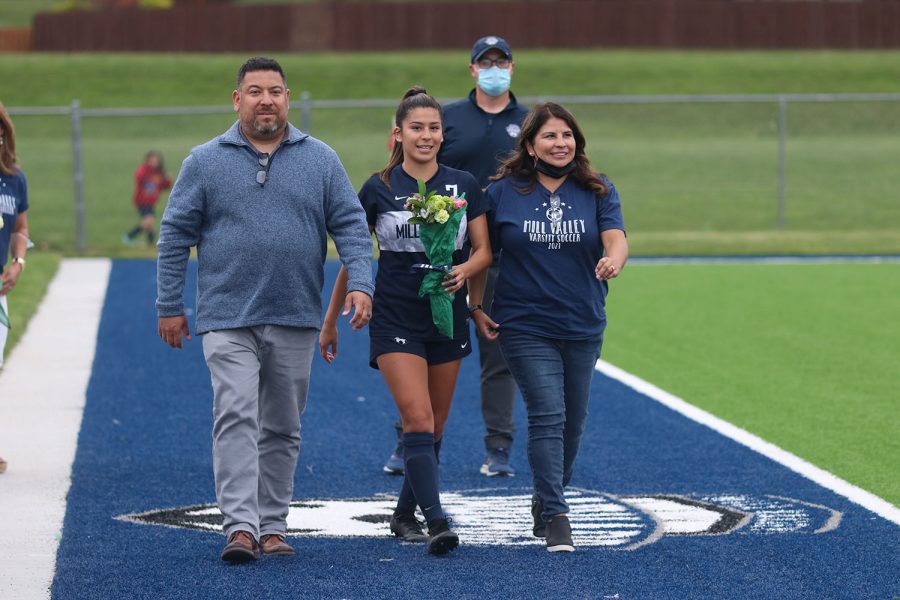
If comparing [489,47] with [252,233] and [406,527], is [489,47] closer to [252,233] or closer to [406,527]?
[252,233]

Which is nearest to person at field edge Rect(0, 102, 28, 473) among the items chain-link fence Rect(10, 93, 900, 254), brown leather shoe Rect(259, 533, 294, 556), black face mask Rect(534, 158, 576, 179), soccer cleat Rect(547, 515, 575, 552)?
brown leather shoe Rect(259, 533, 294, 556)

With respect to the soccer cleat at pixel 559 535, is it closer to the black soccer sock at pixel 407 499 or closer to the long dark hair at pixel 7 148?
the black soccer sock at pixel 407 499

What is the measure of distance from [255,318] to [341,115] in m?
34.2

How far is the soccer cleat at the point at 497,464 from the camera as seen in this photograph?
25.8 ft

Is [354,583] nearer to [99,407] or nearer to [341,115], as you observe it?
[99,407]

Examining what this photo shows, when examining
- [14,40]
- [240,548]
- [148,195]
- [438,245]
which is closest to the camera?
[240,548]

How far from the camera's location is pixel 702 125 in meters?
36.2

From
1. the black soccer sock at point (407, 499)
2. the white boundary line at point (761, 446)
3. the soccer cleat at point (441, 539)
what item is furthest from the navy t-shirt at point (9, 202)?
the white boundary line at point (761, 446)

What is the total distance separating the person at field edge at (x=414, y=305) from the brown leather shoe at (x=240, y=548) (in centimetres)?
70

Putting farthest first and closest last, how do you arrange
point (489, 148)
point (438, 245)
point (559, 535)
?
point (489, 148)
point (438, 245)
point (559, 535)

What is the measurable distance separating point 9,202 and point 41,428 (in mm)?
1908

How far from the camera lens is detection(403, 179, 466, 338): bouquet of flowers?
20.3 ft

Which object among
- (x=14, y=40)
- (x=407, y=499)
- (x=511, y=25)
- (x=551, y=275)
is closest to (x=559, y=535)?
(x=407, y=499)

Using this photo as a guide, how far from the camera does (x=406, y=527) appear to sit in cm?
644
